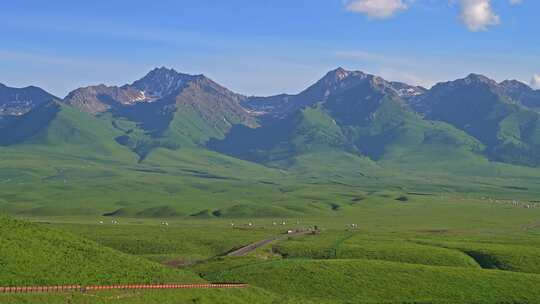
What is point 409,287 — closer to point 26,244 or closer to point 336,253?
point 336,253

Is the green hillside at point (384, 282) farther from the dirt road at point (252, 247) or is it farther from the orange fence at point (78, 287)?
the dirt road at point (252, 247)

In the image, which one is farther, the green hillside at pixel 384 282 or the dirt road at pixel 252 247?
the dirt road at pixel 252 247

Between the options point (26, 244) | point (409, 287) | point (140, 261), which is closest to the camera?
point (26, 244)

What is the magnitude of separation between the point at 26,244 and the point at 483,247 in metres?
81.2

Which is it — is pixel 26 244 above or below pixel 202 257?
above

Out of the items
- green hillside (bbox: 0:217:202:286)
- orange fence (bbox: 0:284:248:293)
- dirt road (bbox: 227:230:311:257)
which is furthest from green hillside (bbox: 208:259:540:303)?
dirt road (bbox: 227:230:311:257)

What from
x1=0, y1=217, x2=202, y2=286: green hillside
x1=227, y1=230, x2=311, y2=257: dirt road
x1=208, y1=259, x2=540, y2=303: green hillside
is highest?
x1=0, y1=217, x2=202, y2=286: green hillside

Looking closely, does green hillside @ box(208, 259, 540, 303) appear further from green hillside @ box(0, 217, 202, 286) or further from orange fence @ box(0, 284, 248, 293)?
orange fence @ box(0, 284, 248, 293)

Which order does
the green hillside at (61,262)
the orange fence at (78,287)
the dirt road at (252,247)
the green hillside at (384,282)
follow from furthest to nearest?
the dirt road at (252,247) → the green hillside at (384,282) → the green hillside at (61,262) → the orange fence at (78,287)

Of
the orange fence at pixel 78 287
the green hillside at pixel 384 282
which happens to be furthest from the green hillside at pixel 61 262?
the green hillside at pixel 384 282

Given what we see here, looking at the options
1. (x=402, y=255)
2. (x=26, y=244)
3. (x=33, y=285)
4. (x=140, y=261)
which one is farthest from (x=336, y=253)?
(x=33, y=285)

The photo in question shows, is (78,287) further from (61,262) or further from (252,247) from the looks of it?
(252,247)

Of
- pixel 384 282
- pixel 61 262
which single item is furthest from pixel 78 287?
pixel 384 282

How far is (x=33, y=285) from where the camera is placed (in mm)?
71000
